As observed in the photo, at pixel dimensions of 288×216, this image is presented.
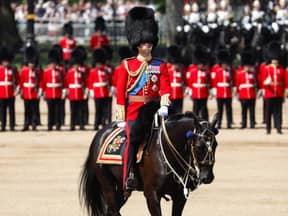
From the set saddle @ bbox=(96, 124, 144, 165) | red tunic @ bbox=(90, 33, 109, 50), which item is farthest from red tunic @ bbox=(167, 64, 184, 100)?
saddle @ bbox=(96, 124, 144, 165)

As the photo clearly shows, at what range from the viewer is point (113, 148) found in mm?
10164

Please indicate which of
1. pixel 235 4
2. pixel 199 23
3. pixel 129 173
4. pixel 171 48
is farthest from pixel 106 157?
pixel 235 4

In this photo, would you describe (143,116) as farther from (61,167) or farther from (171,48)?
(171,48)

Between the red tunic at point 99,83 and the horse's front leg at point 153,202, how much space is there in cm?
1094

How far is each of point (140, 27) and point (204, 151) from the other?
1527mm

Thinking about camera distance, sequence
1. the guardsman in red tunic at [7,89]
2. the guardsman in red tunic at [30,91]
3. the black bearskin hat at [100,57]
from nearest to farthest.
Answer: the guardsman in red tunic at [7,89] < the guardsman in red tunic at [30,91] < the black bearskin hat at [100,57]

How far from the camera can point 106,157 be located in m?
10.2

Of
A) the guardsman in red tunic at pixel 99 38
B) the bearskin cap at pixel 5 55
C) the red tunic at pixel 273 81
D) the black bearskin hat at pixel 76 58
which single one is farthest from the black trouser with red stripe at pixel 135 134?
the guardsman in red tunic at pixel 99 38

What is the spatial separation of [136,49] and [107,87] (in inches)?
411

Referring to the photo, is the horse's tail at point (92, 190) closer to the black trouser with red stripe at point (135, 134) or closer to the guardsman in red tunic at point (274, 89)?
the black trouser with red stripe at point (135, 134)

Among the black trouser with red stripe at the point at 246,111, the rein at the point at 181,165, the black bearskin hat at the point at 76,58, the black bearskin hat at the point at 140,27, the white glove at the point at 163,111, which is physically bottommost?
the black trouser with red stripe at the point at 246,111

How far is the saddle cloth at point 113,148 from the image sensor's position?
33.2 ft

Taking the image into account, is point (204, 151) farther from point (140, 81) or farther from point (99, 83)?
point (99, 83)

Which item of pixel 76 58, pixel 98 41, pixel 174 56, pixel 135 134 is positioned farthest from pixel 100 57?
pixel 135 134
